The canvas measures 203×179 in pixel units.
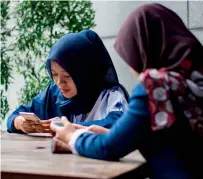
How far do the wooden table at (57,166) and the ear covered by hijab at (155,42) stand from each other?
1.08ft

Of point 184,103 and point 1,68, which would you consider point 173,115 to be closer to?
point 184,103

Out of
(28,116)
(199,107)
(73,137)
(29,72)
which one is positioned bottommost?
(29,72)

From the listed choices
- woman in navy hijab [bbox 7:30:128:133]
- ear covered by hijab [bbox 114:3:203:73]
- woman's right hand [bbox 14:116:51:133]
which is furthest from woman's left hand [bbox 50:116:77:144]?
woman in navy hijab [bbox 7:30:128:133]

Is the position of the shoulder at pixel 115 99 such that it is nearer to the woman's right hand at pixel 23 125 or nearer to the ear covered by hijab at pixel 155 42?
the woman's right hand at pixel 23 125

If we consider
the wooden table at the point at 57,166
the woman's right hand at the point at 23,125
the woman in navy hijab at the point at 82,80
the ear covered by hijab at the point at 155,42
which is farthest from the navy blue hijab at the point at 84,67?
the ear covered by hijab at the point at 155,42

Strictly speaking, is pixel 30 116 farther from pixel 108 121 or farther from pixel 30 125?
pixel 108 121

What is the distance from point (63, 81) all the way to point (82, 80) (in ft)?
0.32

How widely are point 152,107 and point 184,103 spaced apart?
0.35 ft

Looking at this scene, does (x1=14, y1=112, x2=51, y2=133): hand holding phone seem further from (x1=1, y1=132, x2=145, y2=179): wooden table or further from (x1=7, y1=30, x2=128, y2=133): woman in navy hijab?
(x1=1, y1=132, x2=145, y2=179): wooden table

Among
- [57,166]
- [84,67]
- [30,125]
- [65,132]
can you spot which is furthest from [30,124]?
[57,166]

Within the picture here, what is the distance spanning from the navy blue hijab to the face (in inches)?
0.8

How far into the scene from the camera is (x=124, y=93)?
2580mm

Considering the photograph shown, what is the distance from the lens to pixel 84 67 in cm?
262

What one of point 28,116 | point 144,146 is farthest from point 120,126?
Answer: point 28,116
